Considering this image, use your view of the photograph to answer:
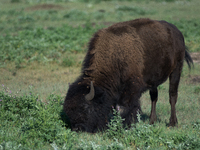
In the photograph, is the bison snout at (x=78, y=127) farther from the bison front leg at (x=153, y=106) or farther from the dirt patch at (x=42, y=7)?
the dirt patch at (x=42, y=7)

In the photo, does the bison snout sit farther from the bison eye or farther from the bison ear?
the bison ear

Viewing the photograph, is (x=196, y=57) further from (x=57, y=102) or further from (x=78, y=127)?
(x=78, y=127)

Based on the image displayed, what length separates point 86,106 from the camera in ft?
16.0

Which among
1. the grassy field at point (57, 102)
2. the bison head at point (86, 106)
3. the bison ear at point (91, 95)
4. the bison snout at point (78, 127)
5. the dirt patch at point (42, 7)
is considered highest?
the bison ear at point (91, 95)

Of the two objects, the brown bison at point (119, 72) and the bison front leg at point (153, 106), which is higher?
the brown bison at point (119, 72)

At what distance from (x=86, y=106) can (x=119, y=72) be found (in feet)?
3.35

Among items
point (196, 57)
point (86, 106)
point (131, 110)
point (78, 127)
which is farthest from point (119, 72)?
point (196, 57)

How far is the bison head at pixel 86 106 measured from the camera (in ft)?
16.0

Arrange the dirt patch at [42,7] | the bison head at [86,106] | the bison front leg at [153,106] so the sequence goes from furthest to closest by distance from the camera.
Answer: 1. the dirt patch at [42,7]
2. the bison front leg at [153,106]
3. the bison head at [86,106]

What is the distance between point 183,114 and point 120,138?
8.87 ft

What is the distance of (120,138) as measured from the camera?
4.97m

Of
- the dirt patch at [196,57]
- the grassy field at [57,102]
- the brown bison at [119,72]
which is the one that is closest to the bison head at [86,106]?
the brown bison at [119,72]

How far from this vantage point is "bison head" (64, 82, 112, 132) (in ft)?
16.0

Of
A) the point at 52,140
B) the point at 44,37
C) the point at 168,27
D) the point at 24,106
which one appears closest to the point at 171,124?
the point at 168,27
